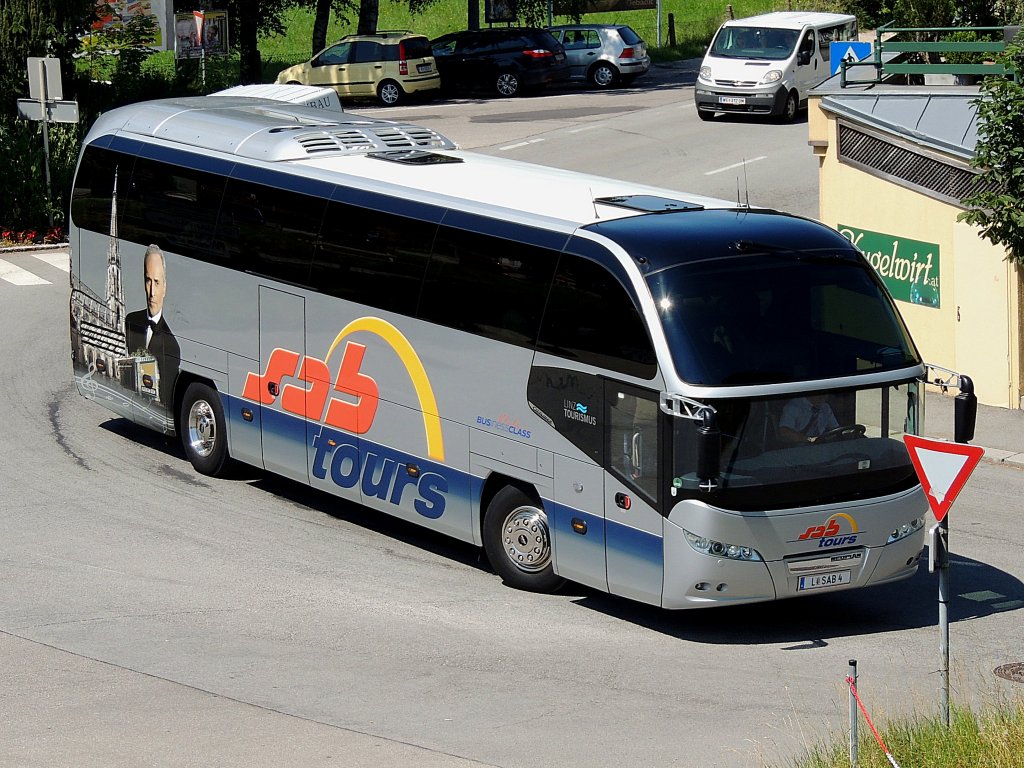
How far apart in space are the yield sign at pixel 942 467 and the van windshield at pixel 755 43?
1107 inches

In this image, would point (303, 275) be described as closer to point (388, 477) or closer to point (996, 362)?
point (388, 477)

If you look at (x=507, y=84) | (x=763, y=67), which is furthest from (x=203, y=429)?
(x=507, y=84)

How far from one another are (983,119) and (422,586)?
32.7 feet

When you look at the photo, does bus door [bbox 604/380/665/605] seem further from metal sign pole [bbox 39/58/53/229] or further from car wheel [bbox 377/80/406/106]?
car wheel [bbox 377/80/406/106]

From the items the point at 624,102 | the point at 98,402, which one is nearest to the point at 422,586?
the point at 98,402

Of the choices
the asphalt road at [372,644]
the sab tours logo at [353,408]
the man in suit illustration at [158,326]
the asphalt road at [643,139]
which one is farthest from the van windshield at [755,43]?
the sab tours logo at [353,408]

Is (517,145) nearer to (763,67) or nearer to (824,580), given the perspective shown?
(763,67)

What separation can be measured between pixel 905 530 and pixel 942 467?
2138mm

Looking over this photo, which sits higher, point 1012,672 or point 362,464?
point 362,464

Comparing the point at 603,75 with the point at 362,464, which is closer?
the point at 362,464

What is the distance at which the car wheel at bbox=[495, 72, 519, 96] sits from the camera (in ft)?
149

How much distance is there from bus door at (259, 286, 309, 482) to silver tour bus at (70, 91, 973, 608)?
0.03 m

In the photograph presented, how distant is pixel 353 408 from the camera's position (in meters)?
13.8

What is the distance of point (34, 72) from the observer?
28.6 meters
